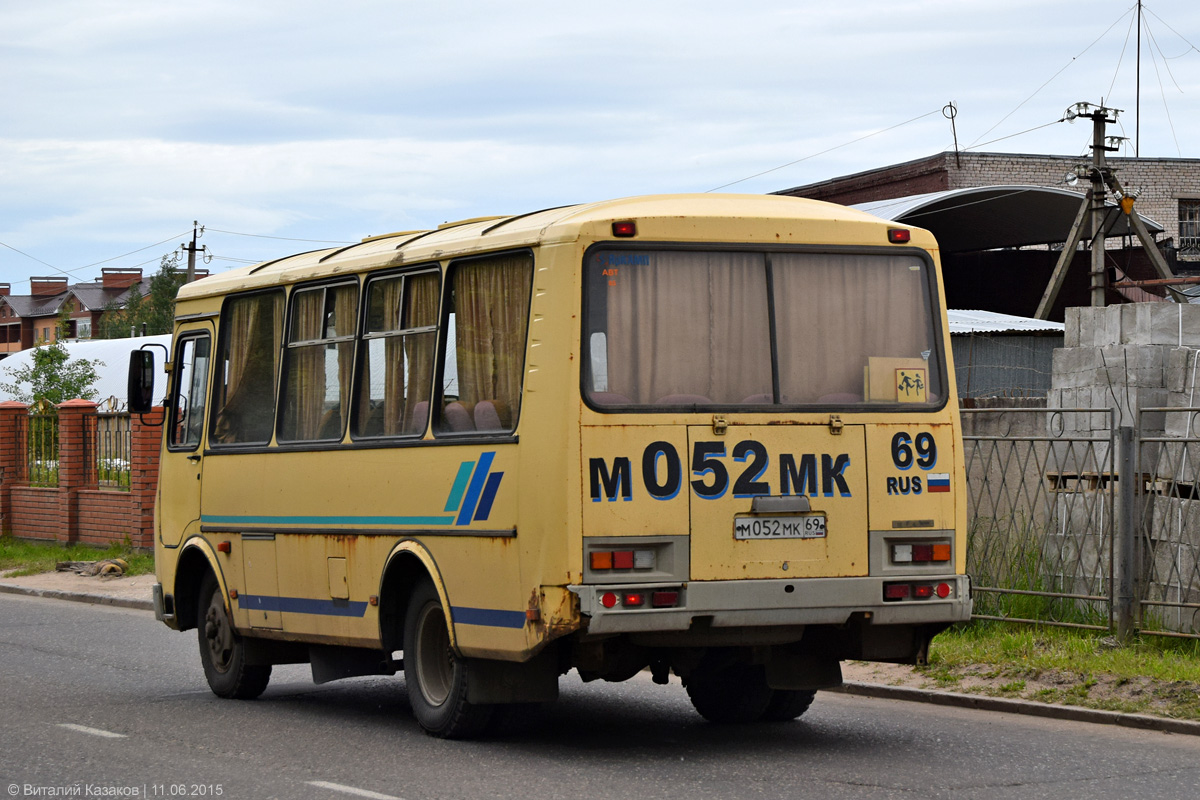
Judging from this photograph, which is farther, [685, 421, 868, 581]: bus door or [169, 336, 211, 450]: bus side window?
[169, 336, 211, 450]: bus side window

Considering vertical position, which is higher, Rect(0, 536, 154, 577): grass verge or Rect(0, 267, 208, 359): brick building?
Rect(0, 267, 208, 359): brick building

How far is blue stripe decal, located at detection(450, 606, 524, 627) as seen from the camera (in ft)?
27.0

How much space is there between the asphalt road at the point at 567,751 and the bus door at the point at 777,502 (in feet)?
3.43

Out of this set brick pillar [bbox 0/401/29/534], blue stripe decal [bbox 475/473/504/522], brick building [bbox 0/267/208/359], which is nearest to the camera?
blue stripe decal [bbox 475/473/504/522]

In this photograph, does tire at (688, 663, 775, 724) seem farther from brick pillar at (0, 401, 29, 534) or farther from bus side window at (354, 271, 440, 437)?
brick pillar at (0, 401, 29, 534)

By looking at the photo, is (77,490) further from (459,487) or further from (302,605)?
(459,487)

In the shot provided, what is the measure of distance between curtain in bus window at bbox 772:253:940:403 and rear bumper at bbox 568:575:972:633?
3.28ft

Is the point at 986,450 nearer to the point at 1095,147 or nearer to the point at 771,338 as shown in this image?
the point at 771,338

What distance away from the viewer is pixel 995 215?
134 ft

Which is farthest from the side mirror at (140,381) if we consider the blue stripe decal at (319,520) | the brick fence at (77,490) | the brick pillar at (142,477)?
the brick pillar at (142,477)

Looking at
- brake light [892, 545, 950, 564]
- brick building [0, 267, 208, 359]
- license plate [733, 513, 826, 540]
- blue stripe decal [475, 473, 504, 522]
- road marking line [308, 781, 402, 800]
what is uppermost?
brick building [0, 267, 208, 359]

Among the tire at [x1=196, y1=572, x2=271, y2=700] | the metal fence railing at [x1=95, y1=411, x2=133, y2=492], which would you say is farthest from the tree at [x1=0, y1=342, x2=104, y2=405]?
the tire at [x1=196, y1=572, x2=271, y2=700]

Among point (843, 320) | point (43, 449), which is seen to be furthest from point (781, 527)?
point (43, 449)

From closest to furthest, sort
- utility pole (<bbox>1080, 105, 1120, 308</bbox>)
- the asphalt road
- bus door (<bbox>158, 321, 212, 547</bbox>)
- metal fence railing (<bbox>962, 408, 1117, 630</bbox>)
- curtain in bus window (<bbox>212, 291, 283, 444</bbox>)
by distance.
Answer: the asphalt road, curtain in bus window (<bbox>212, 291, 283, 444</bbox>), bus door (<bbox>158, 321, 212, 547</bbox>), metal fence railing (<bbox>962, 408, 1117, 630</bbox>), utility pole (<bbox>1080, 105, 1120, 308</bbox>)
